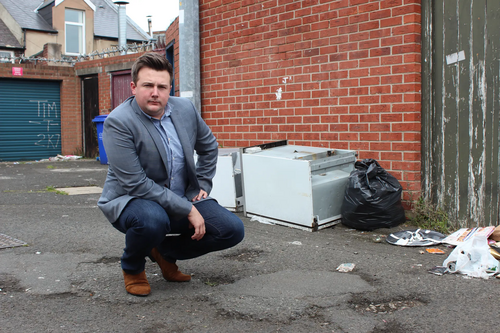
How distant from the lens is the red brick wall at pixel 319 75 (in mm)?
5184

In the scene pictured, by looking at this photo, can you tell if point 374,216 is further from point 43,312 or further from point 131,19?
point 131,19

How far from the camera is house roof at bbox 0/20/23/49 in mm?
23391

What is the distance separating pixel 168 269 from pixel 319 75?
3397mm

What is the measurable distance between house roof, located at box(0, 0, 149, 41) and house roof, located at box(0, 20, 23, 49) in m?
0.70

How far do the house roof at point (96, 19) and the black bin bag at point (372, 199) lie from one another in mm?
23629

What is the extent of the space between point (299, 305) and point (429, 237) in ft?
6.78

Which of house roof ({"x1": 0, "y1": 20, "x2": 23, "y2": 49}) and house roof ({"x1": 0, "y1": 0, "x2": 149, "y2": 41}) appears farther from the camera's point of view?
house roof ({"x1": 0, "y1": 0, "x2": 149, "y2": 41})

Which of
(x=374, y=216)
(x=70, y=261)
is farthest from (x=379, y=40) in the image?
(x=70, y=261)

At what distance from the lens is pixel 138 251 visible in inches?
121

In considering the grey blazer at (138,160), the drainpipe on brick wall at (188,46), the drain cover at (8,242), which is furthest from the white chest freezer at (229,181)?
the grey blazer at (138,160)

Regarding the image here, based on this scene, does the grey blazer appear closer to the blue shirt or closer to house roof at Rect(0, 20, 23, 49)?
the blue shirt

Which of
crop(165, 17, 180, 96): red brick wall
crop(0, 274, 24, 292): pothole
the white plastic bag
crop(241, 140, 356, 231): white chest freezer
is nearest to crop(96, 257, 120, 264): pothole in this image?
crop(0, 274, 24, 292): pothole

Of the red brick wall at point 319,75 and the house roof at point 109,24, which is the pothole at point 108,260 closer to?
Result: the red brick wall at point 319,75

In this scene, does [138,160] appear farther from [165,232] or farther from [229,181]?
[229,181]
